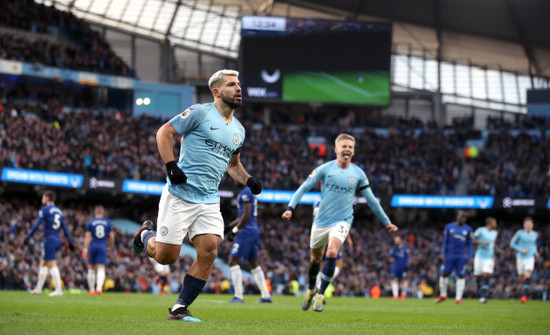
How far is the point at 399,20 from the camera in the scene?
165 ft

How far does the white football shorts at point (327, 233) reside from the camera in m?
11.8

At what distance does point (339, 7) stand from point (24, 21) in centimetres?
2075

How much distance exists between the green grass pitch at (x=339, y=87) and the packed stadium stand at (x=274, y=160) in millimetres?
2892

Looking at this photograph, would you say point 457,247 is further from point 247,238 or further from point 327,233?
point 327,233

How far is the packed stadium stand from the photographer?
3531cm

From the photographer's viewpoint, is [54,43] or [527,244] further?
[54,43]

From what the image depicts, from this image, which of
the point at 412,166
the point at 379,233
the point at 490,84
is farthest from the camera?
the point at 490,84

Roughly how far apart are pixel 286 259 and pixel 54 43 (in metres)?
22.2

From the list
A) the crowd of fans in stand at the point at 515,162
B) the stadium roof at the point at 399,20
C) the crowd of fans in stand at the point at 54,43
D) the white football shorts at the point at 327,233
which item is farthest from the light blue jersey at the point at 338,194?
A: the crowd of fans in stand at the point at 54,43

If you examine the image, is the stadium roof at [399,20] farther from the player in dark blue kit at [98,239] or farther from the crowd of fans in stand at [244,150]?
the player in dark blue kit at [98,239]

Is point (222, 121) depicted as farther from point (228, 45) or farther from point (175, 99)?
point (228, 45)

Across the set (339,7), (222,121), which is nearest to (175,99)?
(339,7)

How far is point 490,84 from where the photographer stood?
56000mm

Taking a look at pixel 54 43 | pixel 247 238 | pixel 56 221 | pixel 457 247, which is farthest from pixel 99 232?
pixel 54 43
